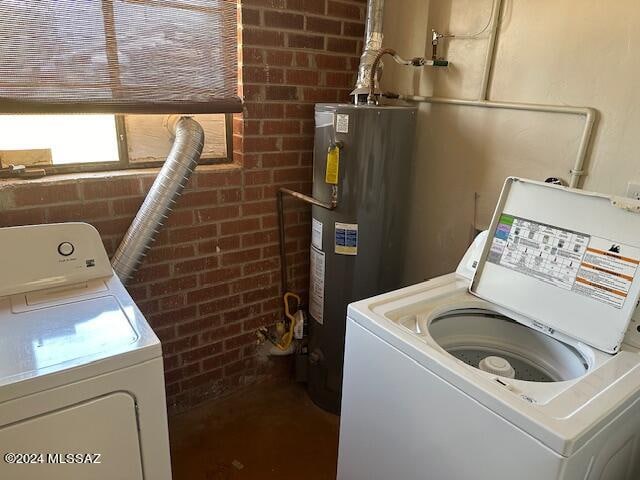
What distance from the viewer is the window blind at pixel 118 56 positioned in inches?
55.1

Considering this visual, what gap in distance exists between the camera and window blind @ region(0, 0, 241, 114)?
4.59ft

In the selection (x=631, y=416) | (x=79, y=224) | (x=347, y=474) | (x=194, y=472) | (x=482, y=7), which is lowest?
(x=194, y=472)

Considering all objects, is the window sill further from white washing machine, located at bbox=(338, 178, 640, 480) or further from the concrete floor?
the concrete floor

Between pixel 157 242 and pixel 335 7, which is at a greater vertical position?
pixel 335 7

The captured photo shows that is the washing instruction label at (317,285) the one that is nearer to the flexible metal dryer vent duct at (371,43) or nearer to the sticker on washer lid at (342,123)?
the sticker on washer lid at (342,123)

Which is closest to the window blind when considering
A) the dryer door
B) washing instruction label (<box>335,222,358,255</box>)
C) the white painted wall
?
washing instruction label (<box>335,222,358,255</box>)

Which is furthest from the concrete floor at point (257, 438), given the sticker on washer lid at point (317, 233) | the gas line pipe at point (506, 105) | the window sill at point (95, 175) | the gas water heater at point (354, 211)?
the gas line pipe at point (506, 105)

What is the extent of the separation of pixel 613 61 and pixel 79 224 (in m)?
1.73

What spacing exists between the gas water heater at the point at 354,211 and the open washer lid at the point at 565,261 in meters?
0.51

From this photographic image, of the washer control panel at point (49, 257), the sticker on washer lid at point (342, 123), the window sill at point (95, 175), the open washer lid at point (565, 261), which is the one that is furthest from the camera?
the sticker on washer lid at point (342, 123)

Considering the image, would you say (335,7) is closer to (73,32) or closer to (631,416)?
(73,32)

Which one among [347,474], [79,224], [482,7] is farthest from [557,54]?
[79,224]

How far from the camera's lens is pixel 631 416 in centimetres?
102

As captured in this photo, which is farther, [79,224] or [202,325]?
[202,325]
